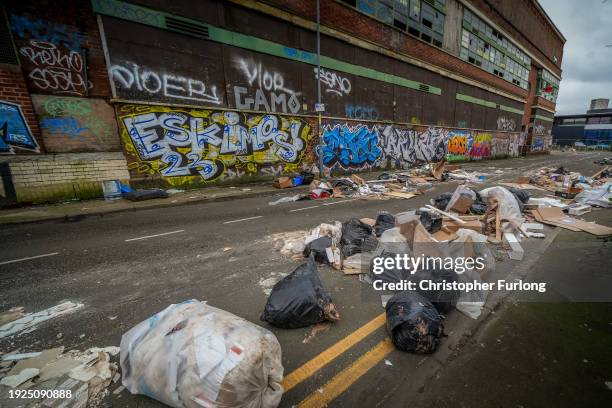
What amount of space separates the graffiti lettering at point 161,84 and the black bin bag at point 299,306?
28.1ft

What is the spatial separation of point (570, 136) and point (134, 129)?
261 ft

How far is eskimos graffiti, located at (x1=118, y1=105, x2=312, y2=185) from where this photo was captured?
7909 mm

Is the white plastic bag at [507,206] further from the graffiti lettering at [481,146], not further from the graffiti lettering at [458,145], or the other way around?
the graffiti lettering at [481,146]

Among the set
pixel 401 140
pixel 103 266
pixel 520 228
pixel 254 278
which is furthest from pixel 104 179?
pixel 401 140

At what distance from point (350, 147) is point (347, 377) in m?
12.9

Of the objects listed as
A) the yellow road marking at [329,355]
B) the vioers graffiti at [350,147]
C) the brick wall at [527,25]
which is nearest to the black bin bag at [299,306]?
the yellow road marking at [329,355]

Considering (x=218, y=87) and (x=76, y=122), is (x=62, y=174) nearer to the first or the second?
(x=76, y=122)

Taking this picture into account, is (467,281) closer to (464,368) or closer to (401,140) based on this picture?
(464,368)

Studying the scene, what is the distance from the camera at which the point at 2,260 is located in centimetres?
365

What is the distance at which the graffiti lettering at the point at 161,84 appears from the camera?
7473 millimetres

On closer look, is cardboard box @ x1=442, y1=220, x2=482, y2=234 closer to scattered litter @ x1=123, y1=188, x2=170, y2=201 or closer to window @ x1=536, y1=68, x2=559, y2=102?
scattered litter @ x1=123, y1=188, x2=170, y2=201

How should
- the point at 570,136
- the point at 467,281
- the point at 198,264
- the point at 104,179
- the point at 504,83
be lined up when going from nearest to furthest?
the point at 467,281
the point at 198,264
the point at 104,179
the point at 504,83
the point at 570,136

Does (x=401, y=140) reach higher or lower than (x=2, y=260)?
higher

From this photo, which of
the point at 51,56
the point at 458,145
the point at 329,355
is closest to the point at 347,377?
the point at 329,355
